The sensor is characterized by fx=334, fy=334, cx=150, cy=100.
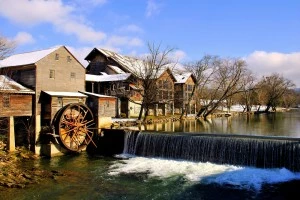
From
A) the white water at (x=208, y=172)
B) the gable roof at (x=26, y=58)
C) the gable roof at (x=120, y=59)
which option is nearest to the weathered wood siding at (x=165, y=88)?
the gable roof at (x=120, y=59)

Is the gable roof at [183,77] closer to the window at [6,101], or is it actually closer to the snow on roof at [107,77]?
the snow on roof at [107,77]

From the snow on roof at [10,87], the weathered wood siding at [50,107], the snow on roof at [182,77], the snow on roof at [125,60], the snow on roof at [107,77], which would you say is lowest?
the weathered wood siding at [50,107]

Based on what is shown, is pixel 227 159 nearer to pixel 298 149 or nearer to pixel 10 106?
pixel 298 149

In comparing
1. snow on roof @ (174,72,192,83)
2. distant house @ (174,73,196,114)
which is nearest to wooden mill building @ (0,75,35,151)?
distant house @ (174,73,196,114)

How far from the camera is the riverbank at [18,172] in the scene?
16.6 m

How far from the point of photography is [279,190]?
1562cm

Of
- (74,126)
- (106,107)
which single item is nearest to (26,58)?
(74,126)

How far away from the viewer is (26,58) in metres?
27.1

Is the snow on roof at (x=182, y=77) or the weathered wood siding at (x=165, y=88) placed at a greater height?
the snow on roof at (x=182, y=77)

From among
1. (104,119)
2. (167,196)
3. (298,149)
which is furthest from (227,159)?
(104,119)

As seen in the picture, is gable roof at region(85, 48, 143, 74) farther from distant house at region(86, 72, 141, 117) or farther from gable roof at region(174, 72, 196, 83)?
gable roof at region(174, 72, 196, 83)

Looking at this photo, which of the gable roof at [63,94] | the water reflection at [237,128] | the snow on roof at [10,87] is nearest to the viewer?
the snow on roof at [10,87]

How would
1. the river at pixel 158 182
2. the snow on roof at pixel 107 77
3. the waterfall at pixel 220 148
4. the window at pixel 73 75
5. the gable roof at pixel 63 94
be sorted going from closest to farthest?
the river at pixel 158 182 < the waterfall at pixel 220 148 < the gable roof at pixel 63 94 < the window at pixel 73 75 < the snow on roof at pixel 107 77

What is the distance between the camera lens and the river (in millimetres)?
15117
